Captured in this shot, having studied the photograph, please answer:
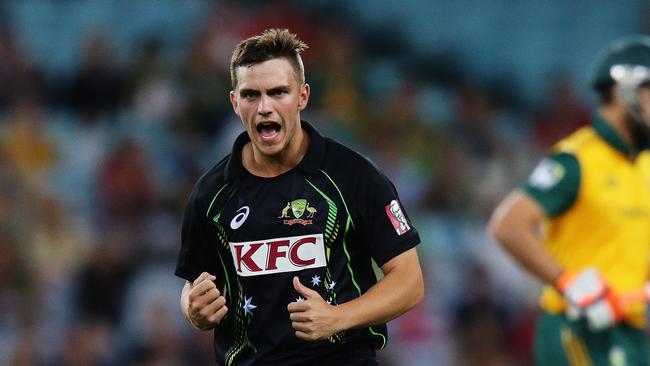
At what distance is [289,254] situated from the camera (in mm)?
4297

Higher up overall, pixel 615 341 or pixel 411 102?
pixel 411 102

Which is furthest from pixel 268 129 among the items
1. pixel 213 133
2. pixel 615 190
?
pixel 213 133

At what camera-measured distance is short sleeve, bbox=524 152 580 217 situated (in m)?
5.43

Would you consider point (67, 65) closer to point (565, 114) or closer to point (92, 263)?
point (92, 263)

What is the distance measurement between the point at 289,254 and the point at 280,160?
0.36 metres

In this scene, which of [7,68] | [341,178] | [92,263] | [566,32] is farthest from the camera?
[566,32]

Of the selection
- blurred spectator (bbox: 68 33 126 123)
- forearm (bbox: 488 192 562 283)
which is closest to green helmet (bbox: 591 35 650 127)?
forearm (bbox: 488 192 562 283)

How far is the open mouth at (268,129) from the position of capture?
14.2 feet

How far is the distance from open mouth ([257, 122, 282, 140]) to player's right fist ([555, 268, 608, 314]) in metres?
1.66

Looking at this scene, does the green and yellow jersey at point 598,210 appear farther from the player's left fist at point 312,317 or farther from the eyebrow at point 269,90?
the player's left fist at point 312,317

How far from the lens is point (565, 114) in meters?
10.8

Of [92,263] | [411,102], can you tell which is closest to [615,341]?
[92,263]

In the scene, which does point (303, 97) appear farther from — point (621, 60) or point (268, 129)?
point (621, 60)

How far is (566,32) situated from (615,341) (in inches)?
262
